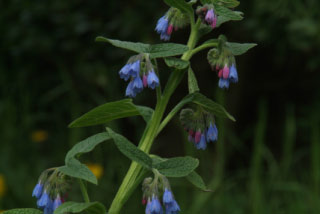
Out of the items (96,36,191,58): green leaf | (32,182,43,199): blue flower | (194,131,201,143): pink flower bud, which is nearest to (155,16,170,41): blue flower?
(96,36,191,58): green leaf

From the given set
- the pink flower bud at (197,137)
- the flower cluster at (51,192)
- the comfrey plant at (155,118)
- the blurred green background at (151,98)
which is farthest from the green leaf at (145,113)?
the blurred green background at (151,98)

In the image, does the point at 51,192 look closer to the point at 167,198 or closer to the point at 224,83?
the point at 167,198

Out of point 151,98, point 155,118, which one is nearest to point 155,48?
point 155,118

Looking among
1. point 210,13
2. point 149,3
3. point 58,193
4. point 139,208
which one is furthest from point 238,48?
point 149,3

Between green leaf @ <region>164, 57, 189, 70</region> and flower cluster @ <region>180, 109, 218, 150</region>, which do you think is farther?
flower cluster @ <region>180, 109, 218, 150</region>

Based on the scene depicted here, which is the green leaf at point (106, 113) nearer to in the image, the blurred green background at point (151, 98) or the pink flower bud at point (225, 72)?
the pink flower bud at point (225, 72)

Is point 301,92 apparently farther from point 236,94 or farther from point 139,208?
point 139,208

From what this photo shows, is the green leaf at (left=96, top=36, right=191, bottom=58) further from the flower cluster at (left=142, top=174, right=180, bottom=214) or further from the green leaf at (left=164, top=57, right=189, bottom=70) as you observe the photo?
the flower cluster at (left=142, top=174, right=180, bottom=214)
